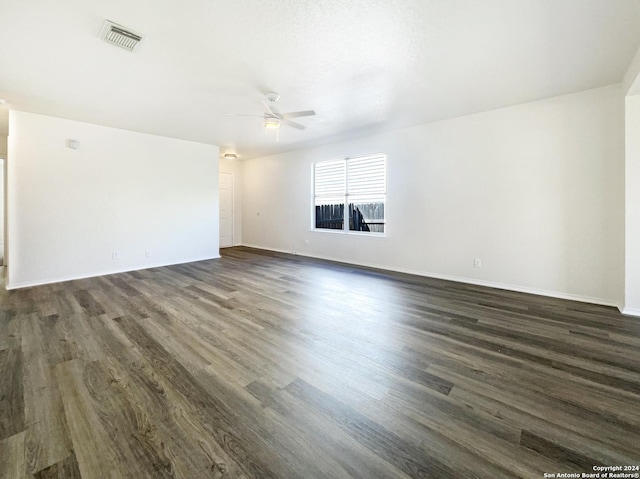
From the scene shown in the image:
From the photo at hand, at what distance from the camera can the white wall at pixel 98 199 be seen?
168 inches

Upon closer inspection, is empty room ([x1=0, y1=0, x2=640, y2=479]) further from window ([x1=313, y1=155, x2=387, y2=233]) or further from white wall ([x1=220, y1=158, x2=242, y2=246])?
white wall ([x1=220, y1=158, x2=242, y2=246])

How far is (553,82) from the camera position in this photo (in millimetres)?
3244

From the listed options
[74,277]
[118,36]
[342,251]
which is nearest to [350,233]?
[342,251]

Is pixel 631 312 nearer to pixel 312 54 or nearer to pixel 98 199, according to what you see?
pixel 312 54

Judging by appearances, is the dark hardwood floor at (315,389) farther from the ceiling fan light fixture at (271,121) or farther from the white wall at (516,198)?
the ceiling fan light fixture at (271,121)

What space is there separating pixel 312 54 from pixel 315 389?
293 centimetres

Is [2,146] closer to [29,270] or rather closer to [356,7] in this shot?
[29,270]

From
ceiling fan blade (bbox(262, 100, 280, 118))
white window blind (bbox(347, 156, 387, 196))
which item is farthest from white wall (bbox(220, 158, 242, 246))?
ceiling fan blade (bbox(262, 100, 280, 118))

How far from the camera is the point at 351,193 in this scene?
605 cm

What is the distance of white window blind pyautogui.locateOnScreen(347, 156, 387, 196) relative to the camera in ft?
18.1

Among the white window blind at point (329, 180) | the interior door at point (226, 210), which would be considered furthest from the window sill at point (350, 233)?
the interior door at point (226, 210)

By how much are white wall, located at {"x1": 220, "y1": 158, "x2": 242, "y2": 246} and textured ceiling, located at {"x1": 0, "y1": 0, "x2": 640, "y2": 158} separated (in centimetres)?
415

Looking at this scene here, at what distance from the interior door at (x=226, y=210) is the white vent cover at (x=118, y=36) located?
586 centimetres

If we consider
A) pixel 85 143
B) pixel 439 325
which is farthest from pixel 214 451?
pixel 85 143
